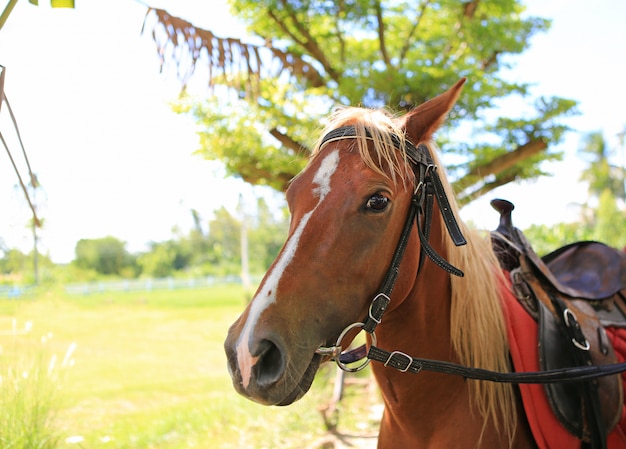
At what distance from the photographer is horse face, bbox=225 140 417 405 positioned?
121 cm

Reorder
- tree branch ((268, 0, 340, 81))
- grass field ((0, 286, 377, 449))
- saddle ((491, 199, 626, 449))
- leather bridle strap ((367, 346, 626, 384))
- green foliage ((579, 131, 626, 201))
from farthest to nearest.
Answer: green foliage ((579, 131, 626, 201)) → tree branch ((268, 0, 340, 81)) → grass field ((0, 286, 377, 449)) → saddle ((491, 199, 626, 449)) → leather bridle strap ((367, 346, 626, 384))

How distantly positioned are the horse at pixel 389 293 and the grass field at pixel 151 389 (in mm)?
2485

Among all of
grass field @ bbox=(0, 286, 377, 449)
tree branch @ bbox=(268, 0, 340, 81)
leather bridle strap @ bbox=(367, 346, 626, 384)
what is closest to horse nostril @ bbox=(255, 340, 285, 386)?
leather bridle strap @ bbox=(367, 346, 626, 384)

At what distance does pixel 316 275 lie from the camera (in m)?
1.31

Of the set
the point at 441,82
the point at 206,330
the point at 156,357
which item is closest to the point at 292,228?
the point at 441,82

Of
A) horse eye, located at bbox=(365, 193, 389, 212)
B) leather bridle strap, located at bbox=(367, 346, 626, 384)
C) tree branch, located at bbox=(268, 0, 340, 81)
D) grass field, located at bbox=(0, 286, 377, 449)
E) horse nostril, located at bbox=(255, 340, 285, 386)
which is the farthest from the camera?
tree branch, located at bbox=(268, 0, 340, 81)

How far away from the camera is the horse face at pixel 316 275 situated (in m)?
1.21

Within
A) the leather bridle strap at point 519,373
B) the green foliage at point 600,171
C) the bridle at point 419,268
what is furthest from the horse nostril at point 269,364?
the green foliage at point 600,171

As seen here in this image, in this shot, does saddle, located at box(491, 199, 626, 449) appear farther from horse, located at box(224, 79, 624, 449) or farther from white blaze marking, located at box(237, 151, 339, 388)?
white blaze marking, located at box(237, 151, 339, 388)

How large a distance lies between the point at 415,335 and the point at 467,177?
14.6 ft

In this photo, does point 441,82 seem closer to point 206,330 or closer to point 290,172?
point 290,172

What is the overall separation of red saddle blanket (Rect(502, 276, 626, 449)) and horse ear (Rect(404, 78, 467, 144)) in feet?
2.59

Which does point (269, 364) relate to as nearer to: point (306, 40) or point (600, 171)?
point (306, 40)

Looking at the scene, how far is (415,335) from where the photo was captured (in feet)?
5.45
